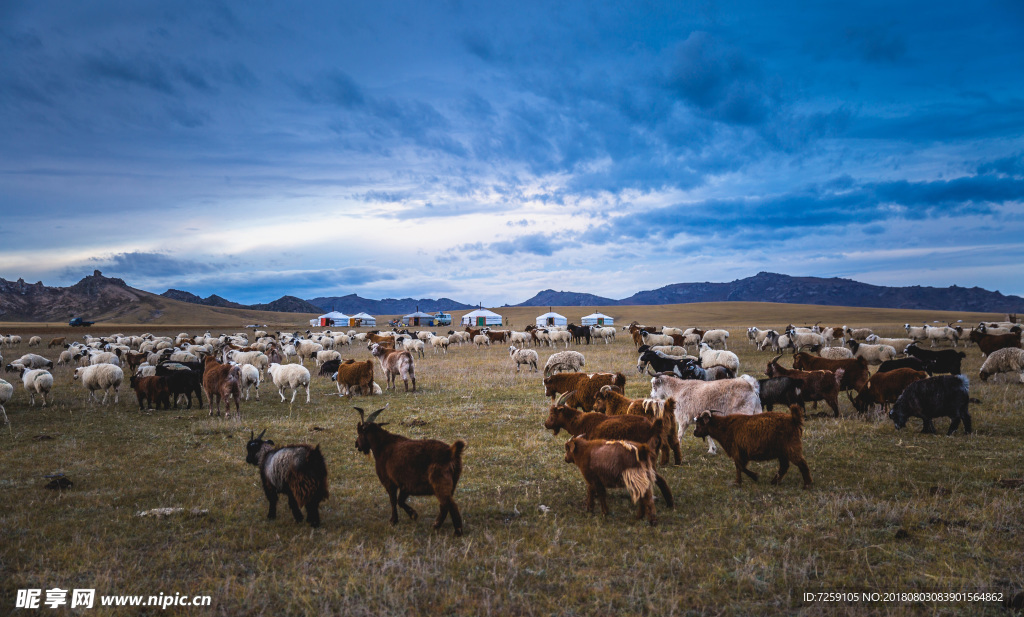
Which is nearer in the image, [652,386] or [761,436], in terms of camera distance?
[761,436]

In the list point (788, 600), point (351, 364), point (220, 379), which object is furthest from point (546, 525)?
point (351, 364)

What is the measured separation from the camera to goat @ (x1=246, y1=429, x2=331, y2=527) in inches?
253

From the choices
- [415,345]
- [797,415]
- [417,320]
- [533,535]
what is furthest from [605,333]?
[417,320]

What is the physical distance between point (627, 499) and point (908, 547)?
3417mm

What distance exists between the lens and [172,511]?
709 centimetres

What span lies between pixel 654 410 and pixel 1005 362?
16065 millimetres

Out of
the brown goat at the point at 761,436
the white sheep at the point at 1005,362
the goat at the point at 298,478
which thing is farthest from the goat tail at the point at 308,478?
the white sheep at the point at 1005,362

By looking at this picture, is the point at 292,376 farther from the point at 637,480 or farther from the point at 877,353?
the point at 877,353

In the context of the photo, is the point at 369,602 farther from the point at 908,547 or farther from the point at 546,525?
the point at 908,547

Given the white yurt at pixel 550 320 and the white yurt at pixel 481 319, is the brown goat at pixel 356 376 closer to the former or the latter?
the white yurt at pixel 550 320

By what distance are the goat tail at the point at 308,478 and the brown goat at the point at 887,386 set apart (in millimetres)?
13511

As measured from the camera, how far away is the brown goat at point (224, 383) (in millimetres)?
14125

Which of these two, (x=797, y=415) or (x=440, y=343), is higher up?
(x=797, y=415)

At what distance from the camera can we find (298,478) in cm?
643
